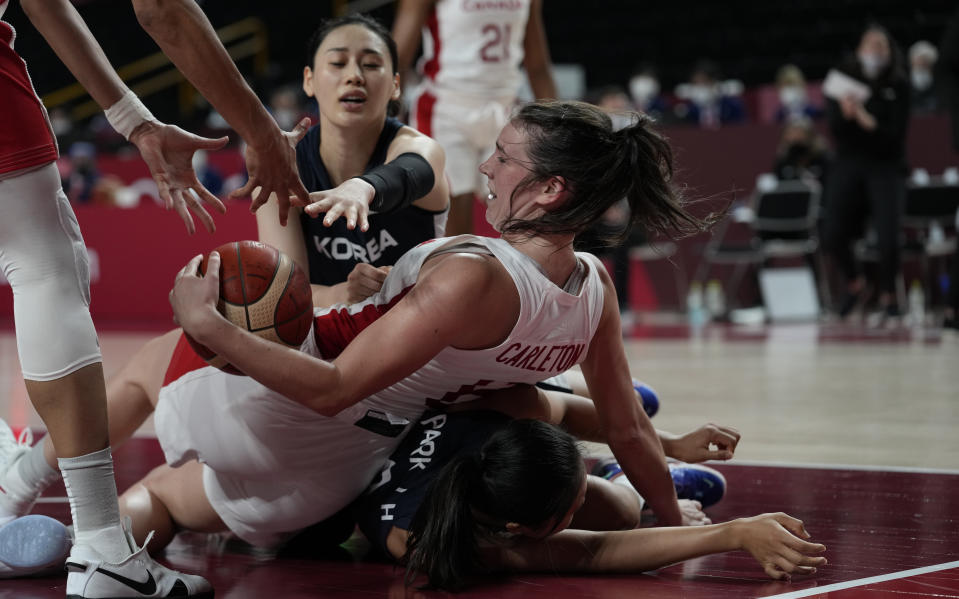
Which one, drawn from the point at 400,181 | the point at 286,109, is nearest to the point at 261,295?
the point at 400,181

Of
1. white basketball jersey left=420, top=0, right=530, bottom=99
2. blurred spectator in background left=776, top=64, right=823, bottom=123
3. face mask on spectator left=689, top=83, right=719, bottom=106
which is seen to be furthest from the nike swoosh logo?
face mask on spectator left=689, top=83, right=719, bottom=106

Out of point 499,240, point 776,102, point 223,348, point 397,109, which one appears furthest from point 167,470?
point 776,102

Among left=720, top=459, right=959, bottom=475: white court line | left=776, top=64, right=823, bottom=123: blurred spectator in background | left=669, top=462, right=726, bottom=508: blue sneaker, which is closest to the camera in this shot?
left=669, top=462, right=726, bottom=508: blue sneaker

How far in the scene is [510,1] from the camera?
6016mm

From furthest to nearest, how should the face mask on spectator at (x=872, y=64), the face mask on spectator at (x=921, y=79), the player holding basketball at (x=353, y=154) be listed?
the face mask on spectator at (x=921, y=79)
the face mask on spectator at (x=872, y=64)
the player holding basketball at (x=353, y=154)

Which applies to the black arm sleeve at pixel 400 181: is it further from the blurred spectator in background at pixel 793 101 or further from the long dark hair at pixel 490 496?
the blurred spectator in background at pixel 793 101

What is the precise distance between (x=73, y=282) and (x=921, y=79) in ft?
41.8

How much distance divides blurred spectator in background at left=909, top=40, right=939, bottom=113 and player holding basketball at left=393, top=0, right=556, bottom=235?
842 cm

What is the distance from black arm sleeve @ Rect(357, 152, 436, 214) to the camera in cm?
302

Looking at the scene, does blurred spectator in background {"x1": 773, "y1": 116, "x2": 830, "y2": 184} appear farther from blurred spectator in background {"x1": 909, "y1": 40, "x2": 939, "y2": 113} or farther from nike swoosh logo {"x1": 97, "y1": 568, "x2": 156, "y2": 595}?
nike swoosh logo {"x1": 97, "y1": 568, "x2": 156, "y2": 595}

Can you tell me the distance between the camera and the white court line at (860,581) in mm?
2549

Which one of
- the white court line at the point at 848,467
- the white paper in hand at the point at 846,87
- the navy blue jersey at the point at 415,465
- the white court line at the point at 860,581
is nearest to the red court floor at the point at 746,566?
the white court line at the point at 860,581

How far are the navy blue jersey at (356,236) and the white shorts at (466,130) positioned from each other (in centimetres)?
214

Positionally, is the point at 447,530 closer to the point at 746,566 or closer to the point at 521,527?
the point at 521,527
